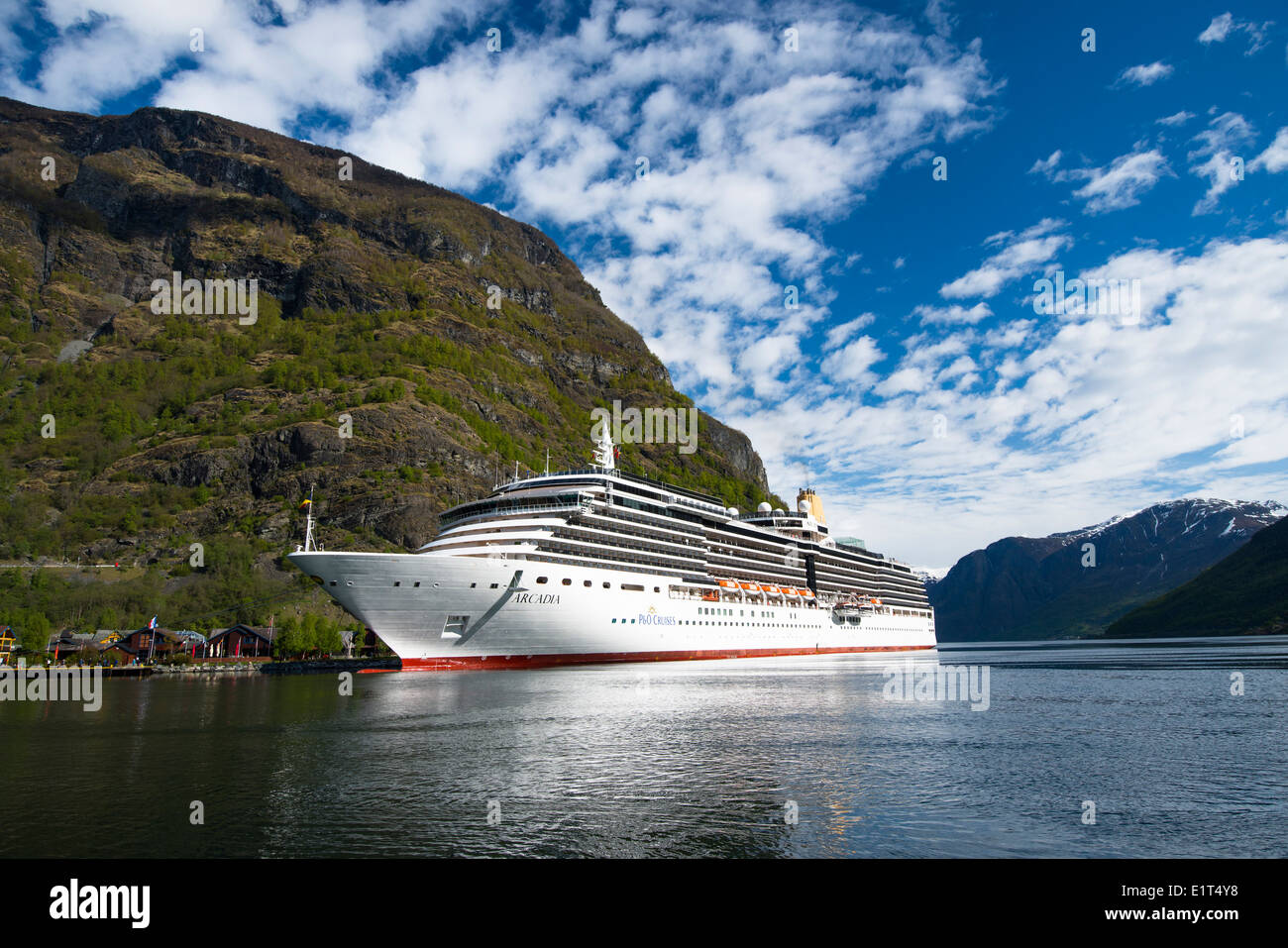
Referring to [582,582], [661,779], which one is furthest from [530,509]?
[661,779]

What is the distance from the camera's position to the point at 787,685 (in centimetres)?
5584

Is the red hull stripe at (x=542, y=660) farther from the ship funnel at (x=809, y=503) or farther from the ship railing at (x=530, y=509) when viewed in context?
the ship funnel at (x=809, y=503)

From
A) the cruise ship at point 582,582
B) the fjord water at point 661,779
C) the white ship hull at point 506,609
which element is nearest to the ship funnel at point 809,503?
the cruise ship at point 582,582

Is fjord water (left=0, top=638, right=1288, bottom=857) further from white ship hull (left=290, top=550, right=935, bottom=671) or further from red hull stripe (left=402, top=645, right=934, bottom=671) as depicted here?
red hull stripe (left=402, top=645, right=934, bottom=671)

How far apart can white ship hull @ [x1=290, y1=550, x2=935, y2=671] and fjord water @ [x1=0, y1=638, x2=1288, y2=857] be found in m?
20.2

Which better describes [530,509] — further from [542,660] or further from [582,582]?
[542,660]

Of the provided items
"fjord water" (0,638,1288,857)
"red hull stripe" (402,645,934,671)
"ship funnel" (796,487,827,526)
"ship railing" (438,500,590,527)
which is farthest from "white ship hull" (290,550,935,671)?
"ship funnel" (796,487,827,526)

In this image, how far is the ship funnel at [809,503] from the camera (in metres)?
154

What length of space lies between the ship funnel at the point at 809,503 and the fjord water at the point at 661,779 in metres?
110

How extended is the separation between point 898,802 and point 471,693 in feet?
117

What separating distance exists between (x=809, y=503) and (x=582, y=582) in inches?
3704

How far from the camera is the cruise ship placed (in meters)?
64.4
